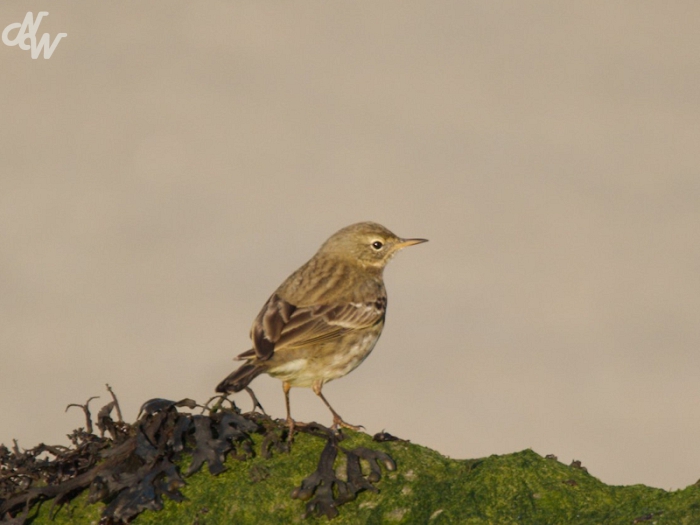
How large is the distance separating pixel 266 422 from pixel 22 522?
71.7 inches

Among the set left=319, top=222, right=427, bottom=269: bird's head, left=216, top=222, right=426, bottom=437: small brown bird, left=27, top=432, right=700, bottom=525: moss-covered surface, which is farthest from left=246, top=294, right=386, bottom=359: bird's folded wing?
left=27, top=432, right=700, bottom=525: moss-covered surface

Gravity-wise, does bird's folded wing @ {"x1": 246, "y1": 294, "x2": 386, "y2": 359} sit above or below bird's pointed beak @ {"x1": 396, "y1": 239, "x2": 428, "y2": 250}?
below

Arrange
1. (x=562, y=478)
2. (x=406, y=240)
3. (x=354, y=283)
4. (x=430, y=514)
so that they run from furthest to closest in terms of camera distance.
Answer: (x=406, y=240), (x=354, y=283), (x=562, y=478), (x=430, y=514)

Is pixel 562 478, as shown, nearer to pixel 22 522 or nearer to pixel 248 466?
pixel 248 466

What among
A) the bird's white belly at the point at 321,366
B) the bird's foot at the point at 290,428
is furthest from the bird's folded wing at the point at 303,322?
the bird's foot at the point at 290,428

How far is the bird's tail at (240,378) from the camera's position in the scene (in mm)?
8258

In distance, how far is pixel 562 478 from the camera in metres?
7.19

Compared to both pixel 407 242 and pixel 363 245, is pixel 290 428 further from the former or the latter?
pixel 407 242

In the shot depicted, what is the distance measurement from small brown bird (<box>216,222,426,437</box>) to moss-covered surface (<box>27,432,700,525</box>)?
1.40 metres

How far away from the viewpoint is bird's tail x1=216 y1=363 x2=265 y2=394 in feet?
27.1

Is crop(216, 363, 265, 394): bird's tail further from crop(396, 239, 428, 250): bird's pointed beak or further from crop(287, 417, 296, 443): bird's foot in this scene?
crop(396, 239, 428, 250): bird's pointed beak

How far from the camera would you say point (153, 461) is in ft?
23.3

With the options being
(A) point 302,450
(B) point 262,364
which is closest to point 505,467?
(A) point 302,450

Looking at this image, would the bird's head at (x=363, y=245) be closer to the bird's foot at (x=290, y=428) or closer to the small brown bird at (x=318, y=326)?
the small brown bird at (x=318, y=326)
